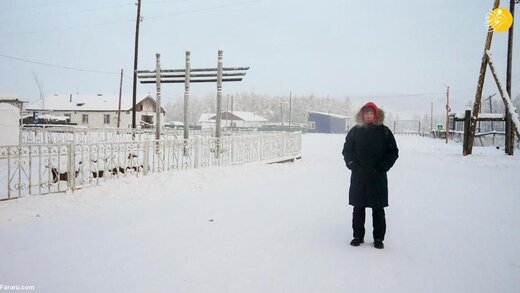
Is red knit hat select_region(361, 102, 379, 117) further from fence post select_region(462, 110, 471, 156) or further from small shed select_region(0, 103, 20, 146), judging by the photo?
fence post select_region(462, 110, 471, 156)

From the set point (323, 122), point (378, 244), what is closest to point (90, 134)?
point (378, 244)

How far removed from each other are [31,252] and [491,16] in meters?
18.7

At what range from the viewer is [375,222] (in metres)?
4.26

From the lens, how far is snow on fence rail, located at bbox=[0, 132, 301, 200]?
6.45 m

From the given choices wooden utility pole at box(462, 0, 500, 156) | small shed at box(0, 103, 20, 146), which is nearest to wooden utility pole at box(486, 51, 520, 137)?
wooden utility pole at box(462, 0, 500, 156)

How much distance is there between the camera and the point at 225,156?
1104 cm

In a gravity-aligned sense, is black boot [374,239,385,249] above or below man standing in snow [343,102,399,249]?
below

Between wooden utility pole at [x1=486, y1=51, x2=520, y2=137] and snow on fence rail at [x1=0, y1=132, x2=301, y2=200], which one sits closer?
snow on fence rail at [x1=0, y1=132, x2=301, y2=200]

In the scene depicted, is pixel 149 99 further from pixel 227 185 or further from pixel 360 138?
pixel 360 138

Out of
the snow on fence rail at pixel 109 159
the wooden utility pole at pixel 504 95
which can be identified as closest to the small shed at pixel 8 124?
the snow on fence rail at pixel 109 159

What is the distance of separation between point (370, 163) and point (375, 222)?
753 mm

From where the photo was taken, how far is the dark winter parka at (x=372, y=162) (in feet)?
13.6

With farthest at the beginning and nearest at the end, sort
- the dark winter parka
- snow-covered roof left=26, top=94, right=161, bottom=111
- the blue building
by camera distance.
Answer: the blue building
snow-covered roof left=26, top=94, right=161, bottom=111
the dark winter parka

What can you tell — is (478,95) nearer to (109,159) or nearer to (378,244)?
(378,244)
